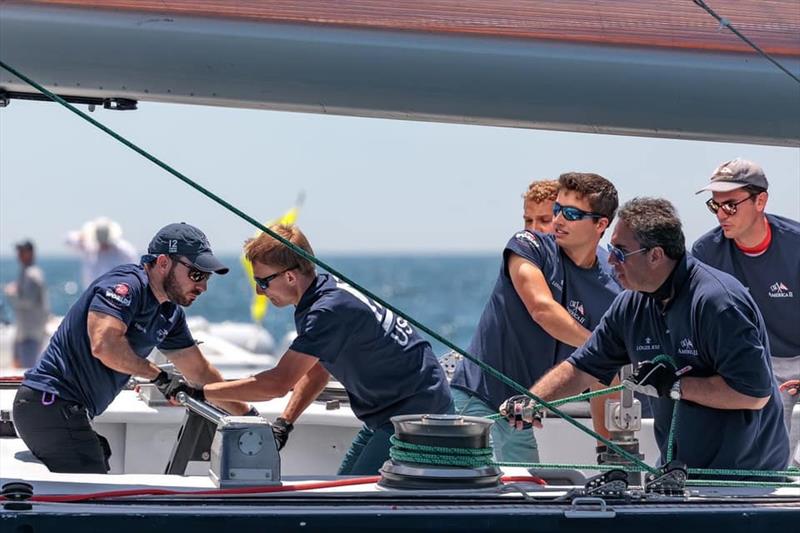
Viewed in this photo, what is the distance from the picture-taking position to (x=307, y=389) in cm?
446

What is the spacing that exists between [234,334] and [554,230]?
16.6 m

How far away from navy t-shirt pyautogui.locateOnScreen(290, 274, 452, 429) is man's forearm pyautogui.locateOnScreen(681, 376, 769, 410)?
98 centimetres

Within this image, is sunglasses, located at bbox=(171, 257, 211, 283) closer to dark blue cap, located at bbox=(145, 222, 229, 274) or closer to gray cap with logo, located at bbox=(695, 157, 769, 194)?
dark blue cap, located at bbox=(145, 222, 229, 274)

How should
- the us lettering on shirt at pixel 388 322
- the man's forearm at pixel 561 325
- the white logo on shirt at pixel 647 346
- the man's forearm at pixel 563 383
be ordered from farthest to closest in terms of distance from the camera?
the man's forearm at pixel 561 325, the us lettering on shirt at pixel 388 322, the man's forearm at pixel 563 383, the white logo on shirt at pixel 647 346

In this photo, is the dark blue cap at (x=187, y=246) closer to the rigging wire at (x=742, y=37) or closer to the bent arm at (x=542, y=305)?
the bent arm at (x=542, y=305)

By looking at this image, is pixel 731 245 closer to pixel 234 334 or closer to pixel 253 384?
pixel 253 384

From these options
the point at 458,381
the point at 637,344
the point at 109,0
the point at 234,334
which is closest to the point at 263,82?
the point at 109,0

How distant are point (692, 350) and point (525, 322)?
1.09m

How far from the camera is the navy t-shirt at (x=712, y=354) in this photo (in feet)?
11.0

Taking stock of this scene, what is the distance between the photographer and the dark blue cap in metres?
4.30

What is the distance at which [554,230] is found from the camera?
14.6 feet

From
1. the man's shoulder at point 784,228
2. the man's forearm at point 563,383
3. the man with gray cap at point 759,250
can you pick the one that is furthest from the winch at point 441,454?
the man's shoulder at point 784,228

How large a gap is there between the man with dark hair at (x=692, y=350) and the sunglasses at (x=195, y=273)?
114 cm

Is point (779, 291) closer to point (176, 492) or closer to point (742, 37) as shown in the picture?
point (742, 37)
